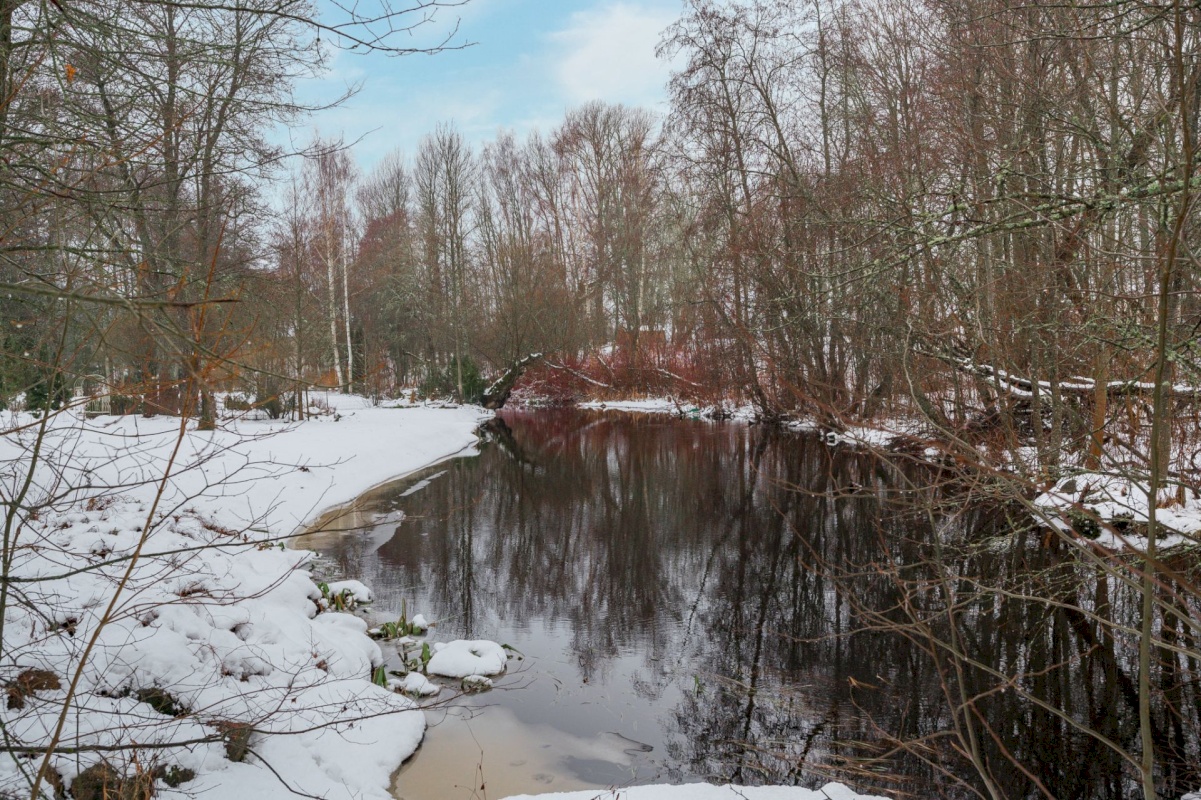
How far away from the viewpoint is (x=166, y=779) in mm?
3408

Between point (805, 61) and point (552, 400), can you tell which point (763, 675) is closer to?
point (805, 61)

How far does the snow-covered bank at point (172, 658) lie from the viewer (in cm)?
281

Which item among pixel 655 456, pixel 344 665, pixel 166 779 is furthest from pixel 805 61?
pixel 166 779

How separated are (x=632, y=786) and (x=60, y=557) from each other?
11.8 feet

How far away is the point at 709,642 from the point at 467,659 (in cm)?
201

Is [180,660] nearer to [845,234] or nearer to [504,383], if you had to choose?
[845,234]

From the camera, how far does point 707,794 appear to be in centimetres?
397

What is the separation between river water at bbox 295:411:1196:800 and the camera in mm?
4520

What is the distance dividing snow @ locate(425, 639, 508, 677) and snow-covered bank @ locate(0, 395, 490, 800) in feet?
1.49

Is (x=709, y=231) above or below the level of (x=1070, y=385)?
above

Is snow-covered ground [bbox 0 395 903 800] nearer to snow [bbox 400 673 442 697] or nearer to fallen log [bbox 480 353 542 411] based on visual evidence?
snow [bbox 400 673 442 697]

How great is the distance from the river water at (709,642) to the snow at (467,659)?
18 centimetres

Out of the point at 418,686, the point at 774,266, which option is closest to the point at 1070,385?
the point at 418,686

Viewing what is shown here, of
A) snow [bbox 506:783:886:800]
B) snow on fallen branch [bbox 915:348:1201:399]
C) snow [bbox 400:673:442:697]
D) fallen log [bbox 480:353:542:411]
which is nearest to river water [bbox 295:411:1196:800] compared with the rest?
snow [bbox 400:673:442:697]
